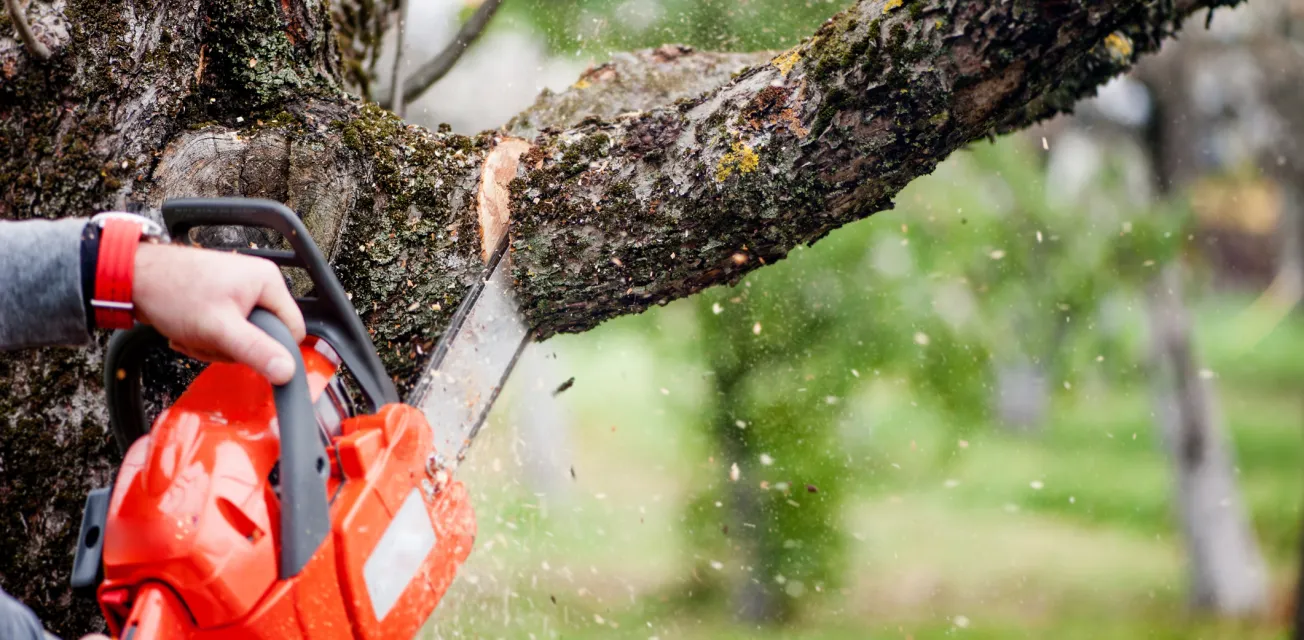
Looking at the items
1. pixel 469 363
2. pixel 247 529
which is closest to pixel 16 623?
pixel 247 529

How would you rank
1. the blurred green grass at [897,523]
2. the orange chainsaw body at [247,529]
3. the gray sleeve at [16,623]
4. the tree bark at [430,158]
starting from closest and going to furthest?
the gray sleeve at [16,623] < the orange chainsaw body at [247,529] < the tree bark at [430,158] < the blurred green grass at [897,523]

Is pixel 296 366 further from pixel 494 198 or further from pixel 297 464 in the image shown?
pixel 494 198

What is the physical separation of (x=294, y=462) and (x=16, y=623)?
32 centimetres

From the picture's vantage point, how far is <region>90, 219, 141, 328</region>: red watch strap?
102 cm

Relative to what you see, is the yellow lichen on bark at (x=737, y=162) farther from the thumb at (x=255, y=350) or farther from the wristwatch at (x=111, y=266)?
the wristwatch at (x=111, y=266)

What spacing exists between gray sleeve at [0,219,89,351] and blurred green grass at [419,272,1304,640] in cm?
105

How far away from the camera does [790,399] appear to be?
4.61 metres

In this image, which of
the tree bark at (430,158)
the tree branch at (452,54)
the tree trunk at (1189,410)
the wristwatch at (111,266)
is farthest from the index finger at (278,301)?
the tree trunk at (1189,410)

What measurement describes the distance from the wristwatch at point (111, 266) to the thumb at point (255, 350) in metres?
0.12

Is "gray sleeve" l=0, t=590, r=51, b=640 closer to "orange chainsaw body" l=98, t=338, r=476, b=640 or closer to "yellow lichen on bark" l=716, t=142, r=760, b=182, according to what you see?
"orange chainsaw body" l=98, t=338, r=476, b=640

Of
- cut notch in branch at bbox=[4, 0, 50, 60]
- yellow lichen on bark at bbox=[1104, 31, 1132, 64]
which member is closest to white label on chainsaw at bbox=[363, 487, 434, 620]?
cut notch in branch at bbox=[4, 0, 50, 60]

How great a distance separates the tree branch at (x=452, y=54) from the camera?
2.47 metres

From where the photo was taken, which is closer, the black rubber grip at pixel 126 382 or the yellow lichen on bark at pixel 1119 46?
the black rubber grip at pixel 126 382

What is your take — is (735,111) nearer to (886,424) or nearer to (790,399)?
(790,399)
